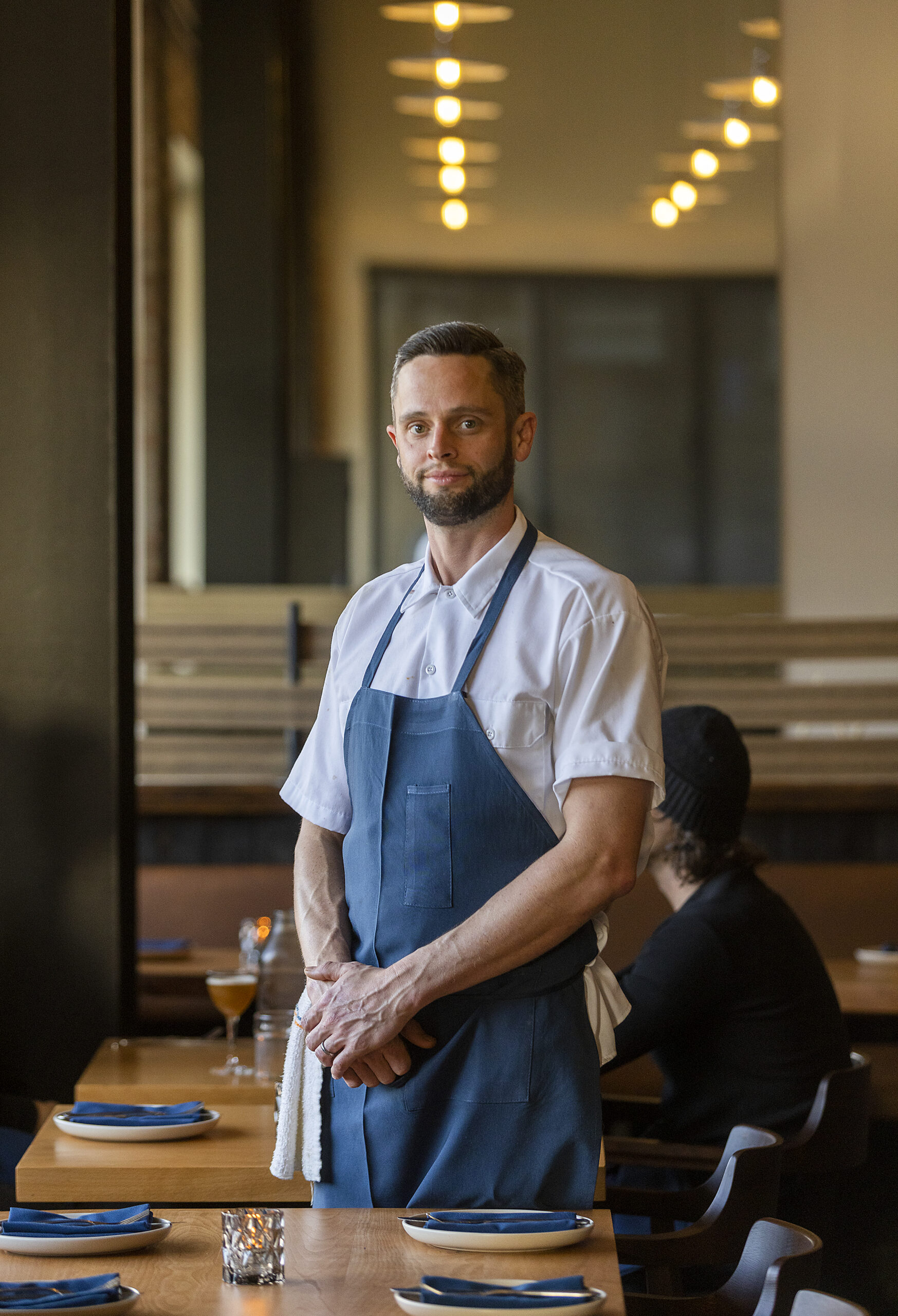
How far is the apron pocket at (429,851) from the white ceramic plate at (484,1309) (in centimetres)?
50

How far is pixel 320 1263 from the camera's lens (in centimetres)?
139

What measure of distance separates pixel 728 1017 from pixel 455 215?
720 cm

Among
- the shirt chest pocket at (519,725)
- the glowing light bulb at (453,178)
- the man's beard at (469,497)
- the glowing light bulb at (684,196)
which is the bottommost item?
the shirt chest pocket at (519,725)

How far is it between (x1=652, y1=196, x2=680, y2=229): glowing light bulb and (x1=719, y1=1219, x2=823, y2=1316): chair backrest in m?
7.93

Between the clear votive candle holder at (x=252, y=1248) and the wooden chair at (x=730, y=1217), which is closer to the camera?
the clear votive candle holder at (x=252, y=1248)

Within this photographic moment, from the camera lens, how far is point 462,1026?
1.64 metres

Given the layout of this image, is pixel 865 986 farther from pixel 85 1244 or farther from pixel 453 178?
pixel 453 178

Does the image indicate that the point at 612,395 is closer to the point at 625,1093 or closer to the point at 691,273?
the point at 691,273

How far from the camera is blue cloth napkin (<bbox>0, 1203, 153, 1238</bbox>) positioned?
1403 millimetres

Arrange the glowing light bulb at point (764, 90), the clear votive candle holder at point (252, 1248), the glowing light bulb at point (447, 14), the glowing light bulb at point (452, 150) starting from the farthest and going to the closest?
the glowing light bulb at point (452, 150) < the glowing light bulb at point (764, 90) < the glowing light bulb at point (447, 14) < the clear votive candle holder at point (252, 1248)

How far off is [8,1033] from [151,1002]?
1.22 metres

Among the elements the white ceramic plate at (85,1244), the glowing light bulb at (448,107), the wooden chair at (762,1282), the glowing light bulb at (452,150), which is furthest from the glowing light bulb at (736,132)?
the white ceramic plate at (85,1244)

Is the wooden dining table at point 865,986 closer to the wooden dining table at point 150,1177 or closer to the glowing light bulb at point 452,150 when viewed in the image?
the wooden dining table at point 150,1177

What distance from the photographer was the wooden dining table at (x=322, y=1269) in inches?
50.3
